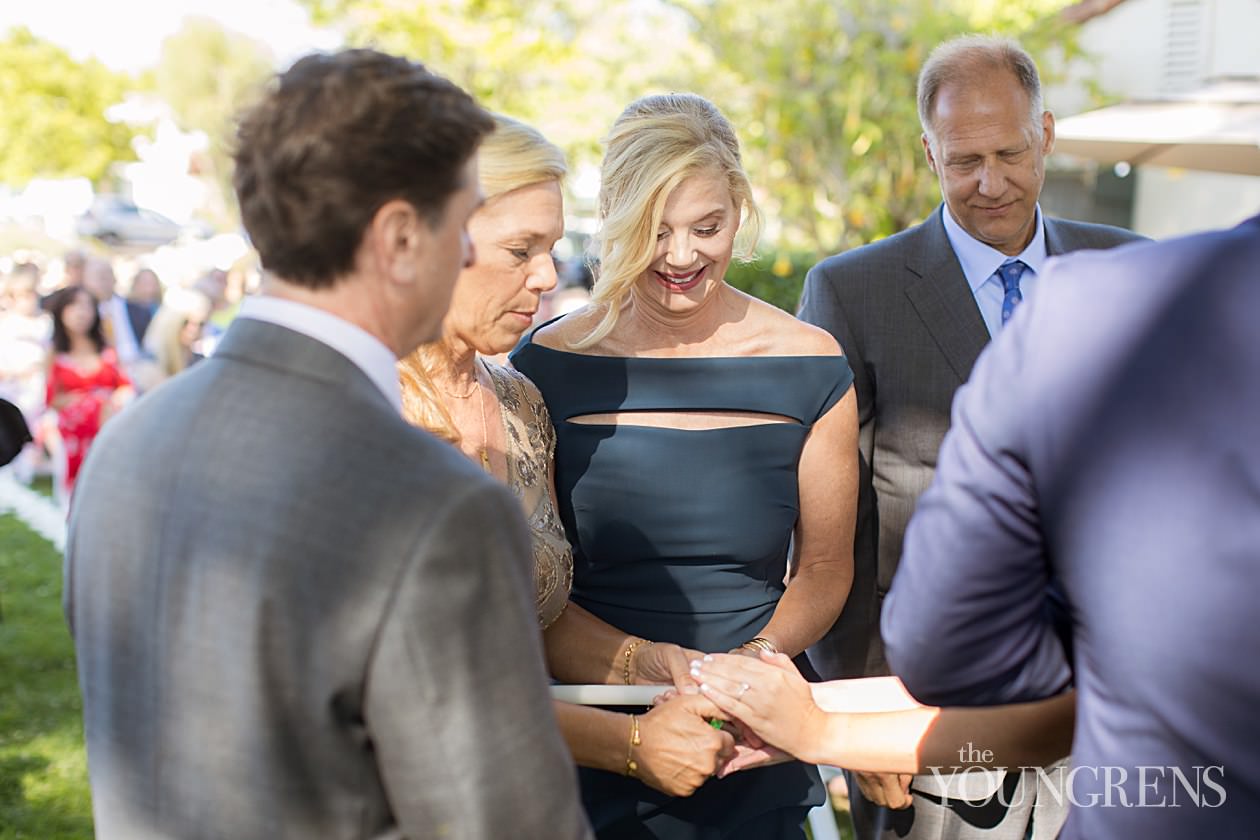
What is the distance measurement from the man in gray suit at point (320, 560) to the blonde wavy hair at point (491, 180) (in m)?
1.03

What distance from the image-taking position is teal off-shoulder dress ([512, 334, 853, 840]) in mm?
2973

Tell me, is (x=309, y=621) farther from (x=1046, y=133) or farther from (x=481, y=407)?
(x=1046, y=133)

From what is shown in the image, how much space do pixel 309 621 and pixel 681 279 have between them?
6.30 feet

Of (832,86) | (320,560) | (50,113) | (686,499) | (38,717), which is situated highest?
(320,560)

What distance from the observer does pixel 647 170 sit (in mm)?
2949

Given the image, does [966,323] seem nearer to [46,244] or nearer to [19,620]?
[19,620]

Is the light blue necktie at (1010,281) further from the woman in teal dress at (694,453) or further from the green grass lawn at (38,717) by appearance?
the green grass lawn at (38,717)

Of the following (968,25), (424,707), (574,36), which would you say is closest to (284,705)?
(424,707)

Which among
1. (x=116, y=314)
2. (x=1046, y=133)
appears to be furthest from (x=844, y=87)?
(x=1046, y=133)

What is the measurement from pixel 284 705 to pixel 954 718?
1.22 meters

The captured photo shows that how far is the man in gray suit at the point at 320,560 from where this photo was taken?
1287 millimetres

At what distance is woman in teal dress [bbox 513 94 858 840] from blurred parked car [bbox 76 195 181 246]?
147ft

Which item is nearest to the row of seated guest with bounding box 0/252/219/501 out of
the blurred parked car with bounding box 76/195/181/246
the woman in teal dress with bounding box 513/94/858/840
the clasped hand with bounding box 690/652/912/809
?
the woman in teal dress with bounding box 513/94/858/840

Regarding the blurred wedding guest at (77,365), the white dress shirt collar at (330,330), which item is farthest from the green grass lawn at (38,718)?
the white dress shirt collar at (330,330)
